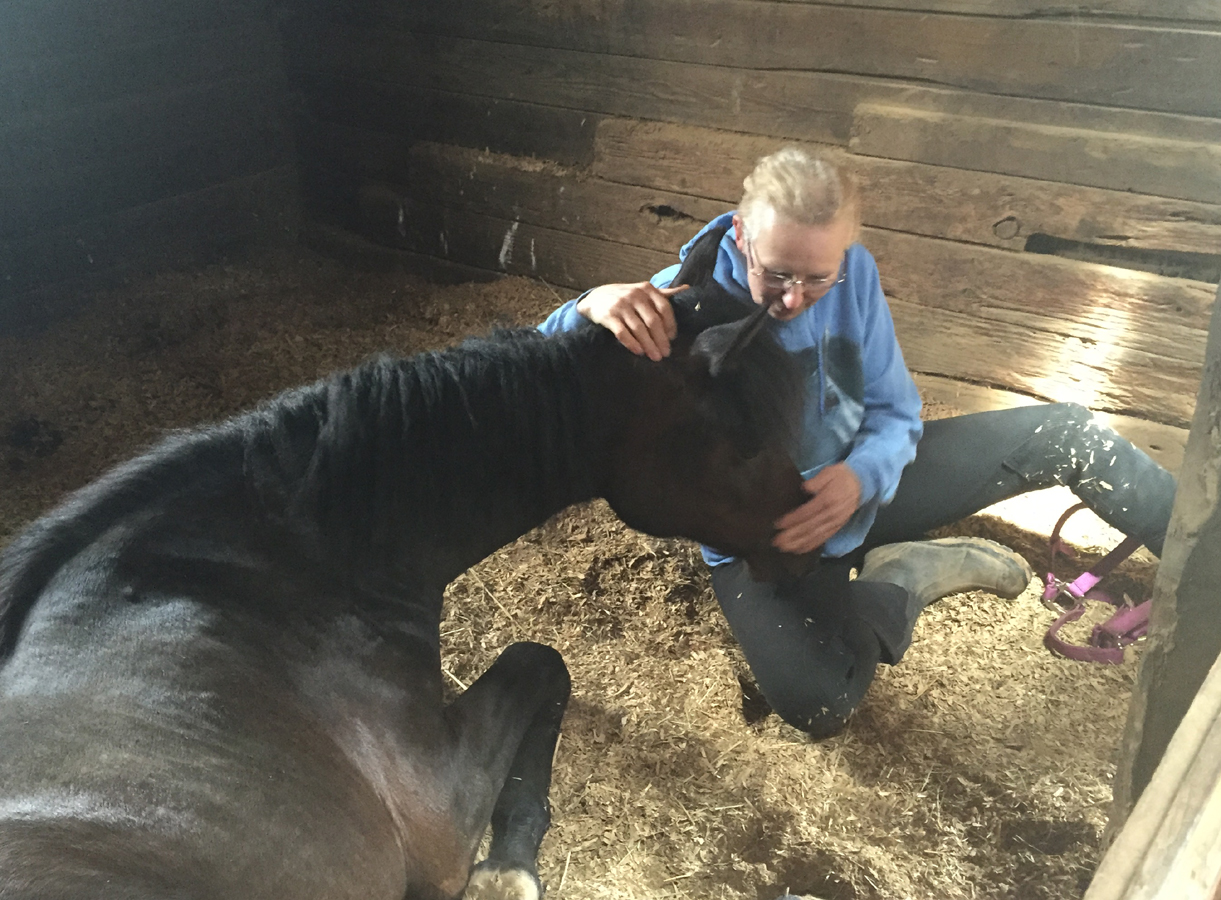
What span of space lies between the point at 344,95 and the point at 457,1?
86 centimetres

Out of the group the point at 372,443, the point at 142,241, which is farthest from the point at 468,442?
the point at 142,241

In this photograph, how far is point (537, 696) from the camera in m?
1.81

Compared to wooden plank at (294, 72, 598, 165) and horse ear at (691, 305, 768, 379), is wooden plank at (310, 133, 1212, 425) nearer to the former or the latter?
wooden plank at (294, 72, 598, 165)

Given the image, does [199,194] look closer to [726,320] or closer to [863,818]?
[726,320]

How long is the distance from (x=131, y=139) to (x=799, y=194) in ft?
11.3

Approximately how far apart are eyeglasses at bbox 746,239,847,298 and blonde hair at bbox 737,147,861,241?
0.05 meters

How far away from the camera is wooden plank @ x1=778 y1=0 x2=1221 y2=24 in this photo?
2096 mm

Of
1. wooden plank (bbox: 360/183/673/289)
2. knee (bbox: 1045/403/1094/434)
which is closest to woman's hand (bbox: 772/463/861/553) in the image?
knee (bbox: 1045/403/1094/434)

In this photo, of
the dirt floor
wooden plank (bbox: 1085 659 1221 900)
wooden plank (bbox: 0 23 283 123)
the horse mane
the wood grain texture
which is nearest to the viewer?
wooden plank (bbox: 1085 659 1221 900)

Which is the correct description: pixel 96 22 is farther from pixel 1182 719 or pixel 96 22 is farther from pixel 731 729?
pixel 1182 719

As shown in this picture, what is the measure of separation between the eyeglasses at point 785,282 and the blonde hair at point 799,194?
5 centimetres

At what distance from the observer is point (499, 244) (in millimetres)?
3775

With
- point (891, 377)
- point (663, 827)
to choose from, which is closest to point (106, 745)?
point (663, 827)

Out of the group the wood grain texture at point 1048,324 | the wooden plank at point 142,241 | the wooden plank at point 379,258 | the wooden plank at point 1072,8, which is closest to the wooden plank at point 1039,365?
the wood grain texture at point 1048,324
